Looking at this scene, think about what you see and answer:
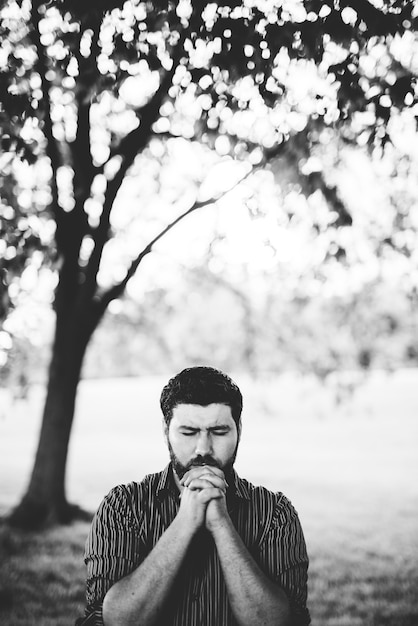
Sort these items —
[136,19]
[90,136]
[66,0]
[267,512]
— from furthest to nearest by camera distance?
[90,136], [136,19], [66,0], [267,512]

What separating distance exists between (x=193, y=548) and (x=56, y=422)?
701 centimetres

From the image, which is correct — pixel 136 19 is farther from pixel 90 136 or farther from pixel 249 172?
pixel 90 136

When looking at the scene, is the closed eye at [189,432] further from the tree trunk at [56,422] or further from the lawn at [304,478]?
the tree trunk at [56,422]

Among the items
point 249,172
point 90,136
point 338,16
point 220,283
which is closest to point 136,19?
point 338,16

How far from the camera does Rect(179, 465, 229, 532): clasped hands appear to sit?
197 cm

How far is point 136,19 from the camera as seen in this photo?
4.00 meters

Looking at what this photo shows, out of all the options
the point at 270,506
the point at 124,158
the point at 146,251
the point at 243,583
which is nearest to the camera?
the point at 243,583

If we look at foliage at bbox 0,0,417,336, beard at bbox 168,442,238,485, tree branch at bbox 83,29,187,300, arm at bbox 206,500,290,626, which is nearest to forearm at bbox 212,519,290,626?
arm at bbox 206,500,290,626

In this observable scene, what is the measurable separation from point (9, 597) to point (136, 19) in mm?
5740

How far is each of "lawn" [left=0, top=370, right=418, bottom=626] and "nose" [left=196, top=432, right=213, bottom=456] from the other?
4.02 meters

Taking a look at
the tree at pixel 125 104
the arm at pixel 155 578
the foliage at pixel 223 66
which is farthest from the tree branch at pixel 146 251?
the arm at pixel 155 578

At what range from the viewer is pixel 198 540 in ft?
7.02

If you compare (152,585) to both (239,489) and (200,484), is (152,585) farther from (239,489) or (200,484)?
(239,489)

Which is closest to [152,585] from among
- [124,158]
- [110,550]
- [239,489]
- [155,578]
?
[155,578]
